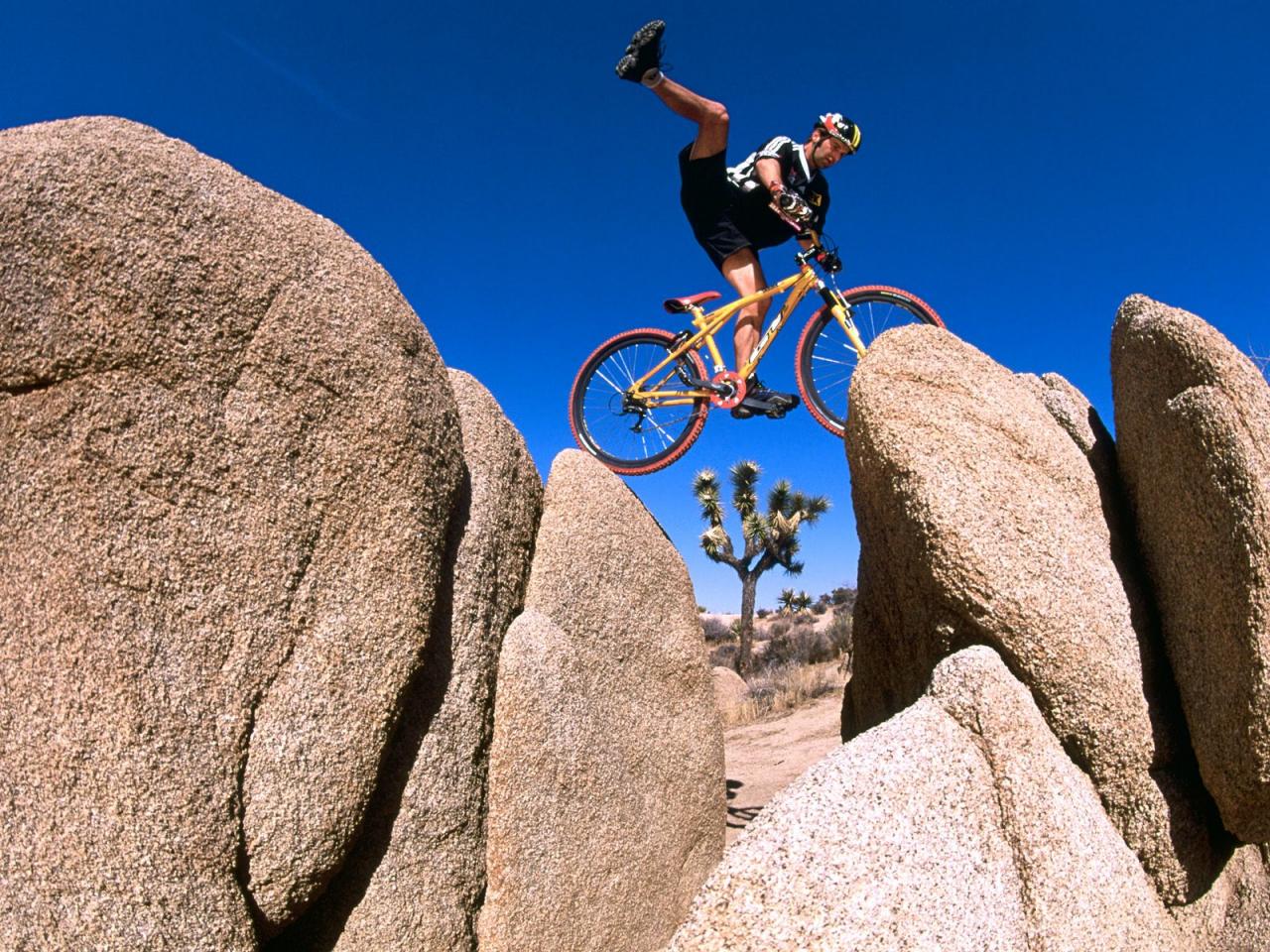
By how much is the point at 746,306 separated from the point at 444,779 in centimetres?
426

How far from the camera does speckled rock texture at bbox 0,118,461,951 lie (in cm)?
237

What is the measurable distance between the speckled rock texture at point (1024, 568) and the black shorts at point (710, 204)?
267 cm

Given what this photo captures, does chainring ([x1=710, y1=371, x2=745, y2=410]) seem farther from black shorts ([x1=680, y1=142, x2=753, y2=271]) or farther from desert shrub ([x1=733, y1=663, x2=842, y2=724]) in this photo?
desert shrub ([x1=733, y1=663, x2=842, y2=724])

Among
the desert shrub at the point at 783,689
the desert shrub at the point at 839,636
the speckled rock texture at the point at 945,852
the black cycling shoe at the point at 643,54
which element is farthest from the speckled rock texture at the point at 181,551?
the desert shrub at the point at 839,636

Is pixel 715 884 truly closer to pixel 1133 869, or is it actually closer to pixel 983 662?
pixel 983 662

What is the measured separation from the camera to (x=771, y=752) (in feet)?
38.8

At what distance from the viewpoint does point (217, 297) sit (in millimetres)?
2893

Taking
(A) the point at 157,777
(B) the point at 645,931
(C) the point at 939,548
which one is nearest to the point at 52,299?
(A) the point at 157,777

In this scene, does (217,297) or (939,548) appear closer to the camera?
(217,297)

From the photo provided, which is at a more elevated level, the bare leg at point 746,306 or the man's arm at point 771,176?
the man's arm at point 771,176

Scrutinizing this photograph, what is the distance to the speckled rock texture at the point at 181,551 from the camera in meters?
2.37

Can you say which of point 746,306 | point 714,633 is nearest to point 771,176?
point 746,306

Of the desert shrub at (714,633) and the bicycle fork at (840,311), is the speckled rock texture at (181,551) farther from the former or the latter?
the desert shrub at (714,633)

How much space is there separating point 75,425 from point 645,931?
3261 millimetres
